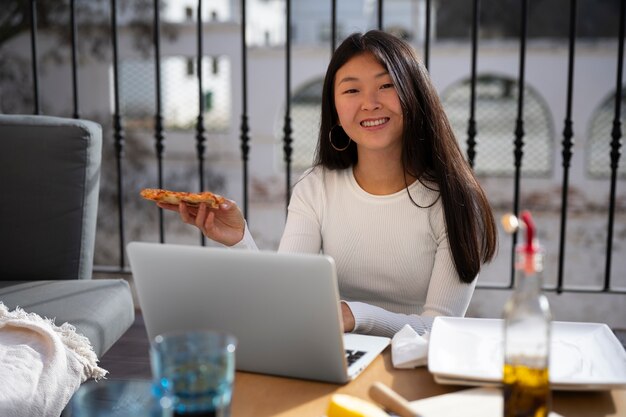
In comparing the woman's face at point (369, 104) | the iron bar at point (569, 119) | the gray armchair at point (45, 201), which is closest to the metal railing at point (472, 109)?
the iron bar at point (569, 119)

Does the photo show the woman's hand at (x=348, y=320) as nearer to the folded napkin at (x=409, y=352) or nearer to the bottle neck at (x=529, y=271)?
the folded napkin at (x=409, y=352)

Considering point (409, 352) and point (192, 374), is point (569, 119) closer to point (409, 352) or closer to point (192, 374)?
point (409, 352)

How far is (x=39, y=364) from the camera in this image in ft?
3.97

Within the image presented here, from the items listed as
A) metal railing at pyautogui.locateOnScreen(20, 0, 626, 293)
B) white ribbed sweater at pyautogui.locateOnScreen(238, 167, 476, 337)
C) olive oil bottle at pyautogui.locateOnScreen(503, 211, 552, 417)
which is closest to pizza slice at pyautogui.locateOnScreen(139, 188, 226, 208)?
white ribbed sweater at pyautogui.locateOnScreen(238, 167, 476, 337)

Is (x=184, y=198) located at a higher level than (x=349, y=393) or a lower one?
higher

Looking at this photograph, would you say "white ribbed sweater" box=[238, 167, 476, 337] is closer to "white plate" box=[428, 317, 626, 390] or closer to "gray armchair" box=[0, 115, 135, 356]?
"white plate" box=[428, 317, 626, 390]

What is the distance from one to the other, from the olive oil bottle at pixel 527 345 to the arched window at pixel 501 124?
12.9m

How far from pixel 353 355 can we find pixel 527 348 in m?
0.32

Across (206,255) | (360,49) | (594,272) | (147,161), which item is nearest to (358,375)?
(206,255)

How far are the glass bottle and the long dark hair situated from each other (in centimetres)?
62

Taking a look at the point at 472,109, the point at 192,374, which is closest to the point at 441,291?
the point at 192,374

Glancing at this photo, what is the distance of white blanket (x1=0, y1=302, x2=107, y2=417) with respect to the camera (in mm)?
1136

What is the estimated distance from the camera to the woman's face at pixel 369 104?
4.54 ft

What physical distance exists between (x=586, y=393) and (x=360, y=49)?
81 centimetres
